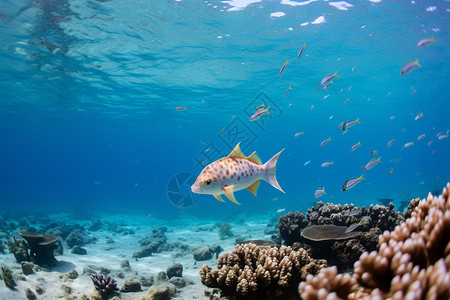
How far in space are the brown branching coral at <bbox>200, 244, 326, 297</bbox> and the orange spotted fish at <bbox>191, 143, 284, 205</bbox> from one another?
3.59 feet

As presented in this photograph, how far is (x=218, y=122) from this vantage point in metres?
53.8

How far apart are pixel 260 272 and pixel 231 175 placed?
146 cm

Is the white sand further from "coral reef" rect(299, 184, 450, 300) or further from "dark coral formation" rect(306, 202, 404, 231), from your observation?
"coral reef" rect(299, 184, 450, 300)

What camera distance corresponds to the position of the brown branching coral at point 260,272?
341 centimetres

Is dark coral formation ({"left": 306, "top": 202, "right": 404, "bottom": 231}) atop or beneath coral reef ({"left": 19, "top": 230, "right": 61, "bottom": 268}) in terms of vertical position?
beneath

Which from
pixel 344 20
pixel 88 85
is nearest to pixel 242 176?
pixel 344 20

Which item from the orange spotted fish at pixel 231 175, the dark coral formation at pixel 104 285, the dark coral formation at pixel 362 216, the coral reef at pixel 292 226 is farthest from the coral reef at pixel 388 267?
the dark coral formation at pixel 104 285

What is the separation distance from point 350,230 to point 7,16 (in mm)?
21098

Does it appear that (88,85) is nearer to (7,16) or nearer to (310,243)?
(7,16)

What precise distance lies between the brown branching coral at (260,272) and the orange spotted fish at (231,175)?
3.59 feet

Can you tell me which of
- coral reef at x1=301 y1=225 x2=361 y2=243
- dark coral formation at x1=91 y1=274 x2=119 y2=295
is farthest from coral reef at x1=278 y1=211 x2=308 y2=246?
dark coral formation at x1=91 y1=274 x2=119 y2=295

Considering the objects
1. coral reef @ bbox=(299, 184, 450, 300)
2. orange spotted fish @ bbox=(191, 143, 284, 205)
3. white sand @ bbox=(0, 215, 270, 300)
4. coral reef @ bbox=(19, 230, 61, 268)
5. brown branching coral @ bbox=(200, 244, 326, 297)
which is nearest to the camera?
coral reef @ bbox=(299, 184, 450, 300)

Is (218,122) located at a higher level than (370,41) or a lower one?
higher

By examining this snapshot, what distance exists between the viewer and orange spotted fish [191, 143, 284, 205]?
127 inches
